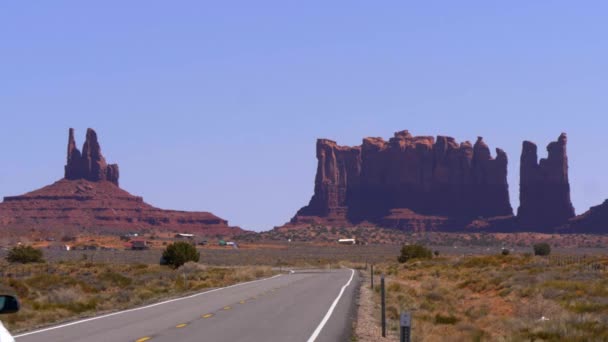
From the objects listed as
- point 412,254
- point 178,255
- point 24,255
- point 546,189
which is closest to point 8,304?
point 178,255

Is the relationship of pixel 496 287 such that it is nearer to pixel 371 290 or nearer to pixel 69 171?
pixel 371 290

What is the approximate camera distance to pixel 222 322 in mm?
22781

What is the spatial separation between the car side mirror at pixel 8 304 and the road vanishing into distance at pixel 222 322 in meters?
9.85

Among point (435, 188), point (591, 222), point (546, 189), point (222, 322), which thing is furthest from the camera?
point (435, 188)

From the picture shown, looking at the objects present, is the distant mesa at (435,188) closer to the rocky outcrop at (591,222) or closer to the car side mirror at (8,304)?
the rocky outcrop at (591,222)

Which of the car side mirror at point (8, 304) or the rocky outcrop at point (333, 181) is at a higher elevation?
the rocky outcrop at point (333, 181)

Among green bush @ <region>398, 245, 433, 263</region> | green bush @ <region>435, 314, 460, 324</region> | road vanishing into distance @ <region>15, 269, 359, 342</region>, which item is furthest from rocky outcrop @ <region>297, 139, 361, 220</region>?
green bush @ <region>435, 314, 460, 324</region>

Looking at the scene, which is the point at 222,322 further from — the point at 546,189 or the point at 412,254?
the point at 546,189

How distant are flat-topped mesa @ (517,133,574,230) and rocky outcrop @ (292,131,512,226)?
6750 millimetres

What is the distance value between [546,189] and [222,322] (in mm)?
162847

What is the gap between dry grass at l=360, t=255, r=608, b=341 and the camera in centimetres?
2038

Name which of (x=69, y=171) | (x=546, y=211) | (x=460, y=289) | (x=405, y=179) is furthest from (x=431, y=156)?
(x=460, y=289)

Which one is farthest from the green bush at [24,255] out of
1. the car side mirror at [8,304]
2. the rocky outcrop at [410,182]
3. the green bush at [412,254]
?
the rocky outcrop at [410,182]

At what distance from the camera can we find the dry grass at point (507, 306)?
20.4 metres
